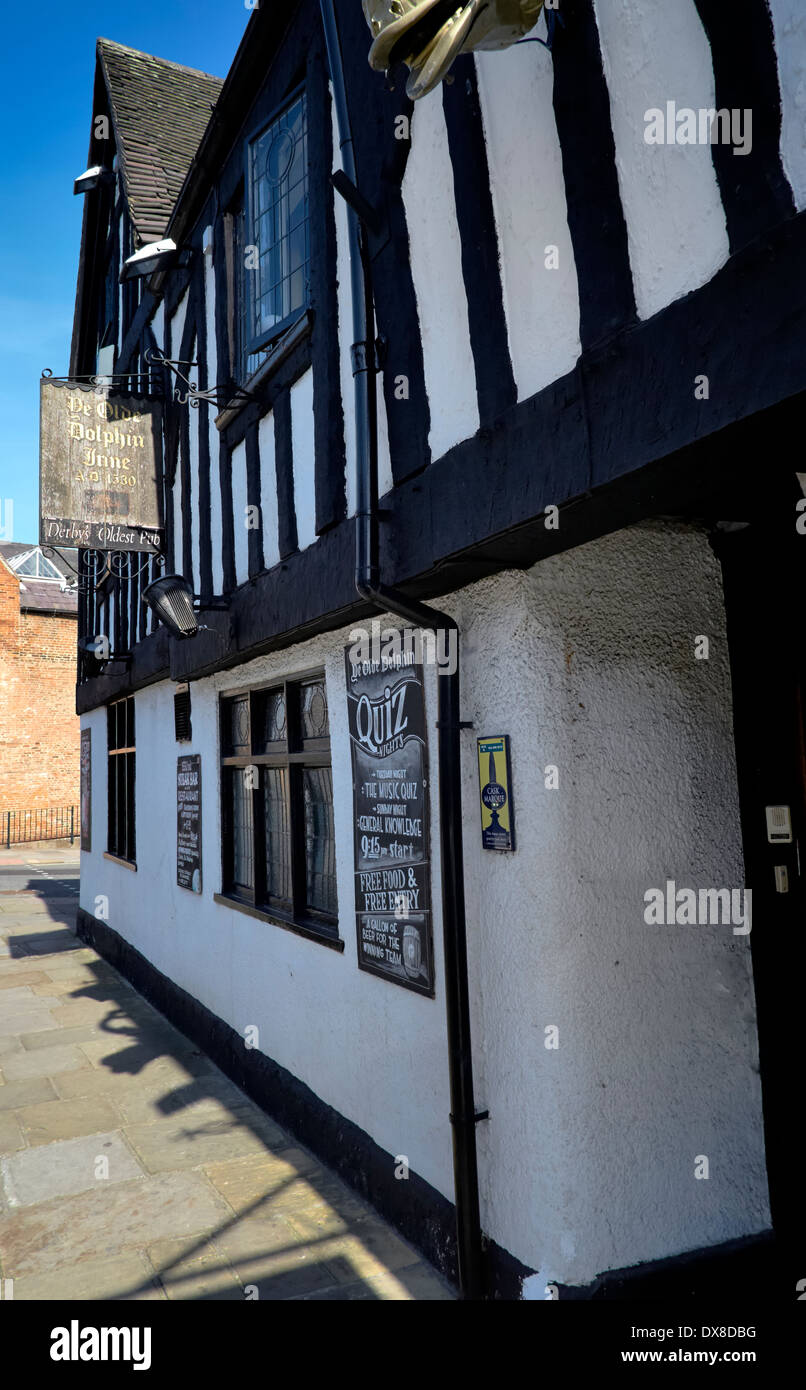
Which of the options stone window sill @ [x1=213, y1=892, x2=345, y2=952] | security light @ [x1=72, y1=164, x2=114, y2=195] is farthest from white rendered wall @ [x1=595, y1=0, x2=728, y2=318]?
security light @ [x1=72, y1=164, x2=114, y2=195]

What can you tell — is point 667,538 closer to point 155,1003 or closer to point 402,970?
point 402,970

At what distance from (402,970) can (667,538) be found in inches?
82.2

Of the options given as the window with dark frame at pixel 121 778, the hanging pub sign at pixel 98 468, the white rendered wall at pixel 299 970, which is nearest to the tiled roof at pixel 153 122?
the hanging pub sign at pixel 98 468

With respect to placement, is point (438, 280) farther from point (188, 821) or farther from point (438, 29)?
point (188, 821)

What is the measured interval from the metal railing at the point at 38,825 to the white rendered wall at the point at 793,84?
24.6 meters

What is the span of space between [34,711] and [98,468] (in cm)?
1850

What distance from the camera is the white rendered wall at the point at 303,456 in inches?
185

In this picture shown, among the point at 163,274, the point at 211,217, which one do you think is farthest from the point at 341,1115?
the point at 163,274

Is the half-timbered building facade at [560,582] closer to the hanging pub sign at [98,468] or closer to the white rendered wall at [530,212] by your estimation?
the white rendered wall at [530,212]

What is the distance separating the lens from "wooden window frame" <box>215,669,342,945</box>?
16.6ft

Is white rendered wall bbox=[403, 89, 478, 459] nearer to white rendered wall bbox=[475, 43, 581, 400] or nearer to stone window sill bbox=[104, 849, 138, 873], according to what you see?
white rendered wall bbox=[475, 43, 581, 400]

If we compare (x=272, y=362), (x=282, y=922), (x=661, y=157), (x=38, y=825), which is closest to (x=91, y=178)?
(x=272, y=362)

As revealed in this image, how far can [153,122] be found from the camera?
928cm

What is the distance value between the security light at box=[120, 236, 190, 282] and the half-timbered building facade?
3.80 feet
